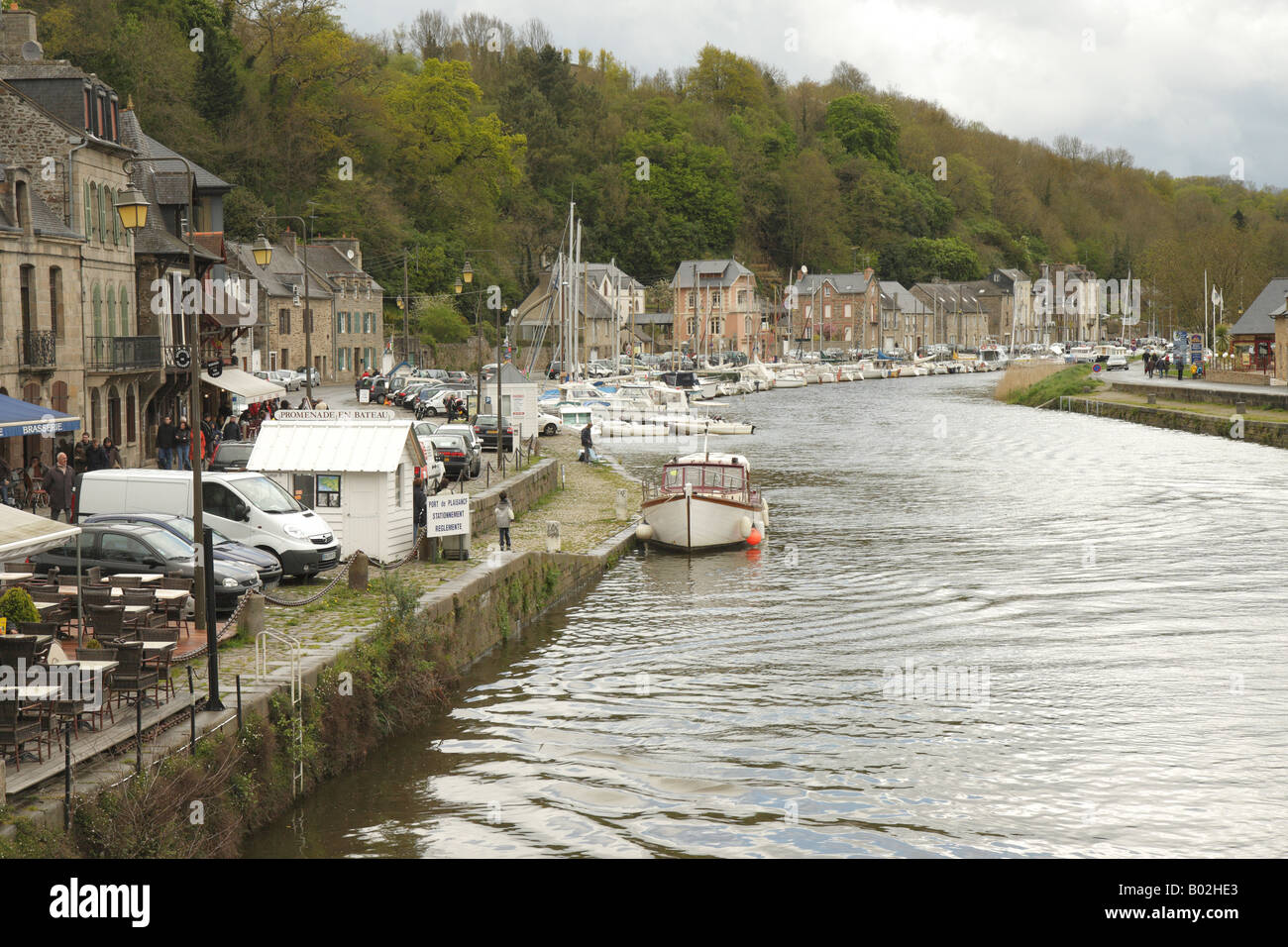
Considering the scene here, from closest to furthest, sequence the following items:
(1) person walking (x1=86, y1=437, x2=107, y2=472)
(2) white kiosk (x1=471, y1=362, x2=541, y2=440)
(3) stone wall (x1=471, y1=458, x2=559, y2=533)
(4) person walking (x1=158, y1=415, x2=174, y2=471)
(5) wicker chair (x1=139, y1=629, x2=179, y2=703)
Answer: (5) wicker chair (x1=139, y1=629, x2=179, y2=703), (1) person walking (x1=86, y1=437, x2=107, y2=472), (3) stone wall (x1=471, y1=458, x2=559, y2=533), (4) person walking (x1=158, y1=415, x2=174, y2=471), (2) white kiosk (x1=471, y1=362, x2=541, y2=440)

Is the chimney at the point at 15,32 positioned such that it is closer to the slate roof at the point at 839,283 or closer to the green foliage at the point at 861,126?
the slate roof at the point at 839,283

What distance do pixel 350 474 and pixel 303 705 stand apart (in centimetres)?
972

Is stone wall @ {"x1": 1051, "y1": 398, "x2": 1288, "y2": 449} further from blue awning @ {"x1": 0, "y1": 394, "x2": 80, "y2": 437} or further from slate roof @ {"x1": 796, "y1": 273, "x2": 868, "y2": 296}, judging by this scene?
slate roof @ {"x1": 796, "y1": 273, "x2": 868, "y2": 296}

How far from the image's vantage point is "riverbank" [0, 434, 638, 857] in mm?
11172

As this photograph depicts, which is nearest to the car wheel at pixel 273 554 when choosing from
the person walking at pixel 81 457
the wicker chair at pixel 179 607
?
the wicker chair at pixel 179 607

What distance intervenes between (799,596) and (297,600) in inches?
444

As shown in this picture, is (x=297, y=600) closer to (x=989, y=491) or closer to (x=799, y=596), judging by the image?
(x=799, y=596)

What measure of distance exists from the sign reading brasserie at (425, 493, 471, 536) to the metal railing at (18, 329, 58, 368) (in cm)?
1134

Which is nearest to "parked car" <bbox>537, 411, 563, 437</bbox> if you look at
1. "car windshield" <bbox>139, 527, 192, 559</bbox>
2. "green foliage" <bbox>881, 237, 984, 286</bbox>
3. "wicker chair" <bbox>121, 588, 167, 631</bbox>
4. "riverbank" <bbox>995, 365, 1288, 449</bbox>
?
"riverbank" <bbox>995, 365, 1288, 449</bbox>

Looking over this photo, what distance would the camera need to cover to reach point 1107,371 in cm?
10681

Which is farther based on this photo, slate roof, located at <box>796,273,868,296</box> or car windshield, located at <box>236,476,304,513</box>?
slate roof, located at <box>796,273,868,296</box>

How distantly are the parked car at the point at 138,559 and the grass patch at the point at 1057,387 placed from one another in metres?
73.8

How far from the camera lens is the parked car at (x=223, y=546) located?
20156mm

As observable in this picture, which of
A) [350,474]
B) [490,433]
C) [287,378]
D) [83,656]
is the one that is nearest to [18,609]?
[83,656]
